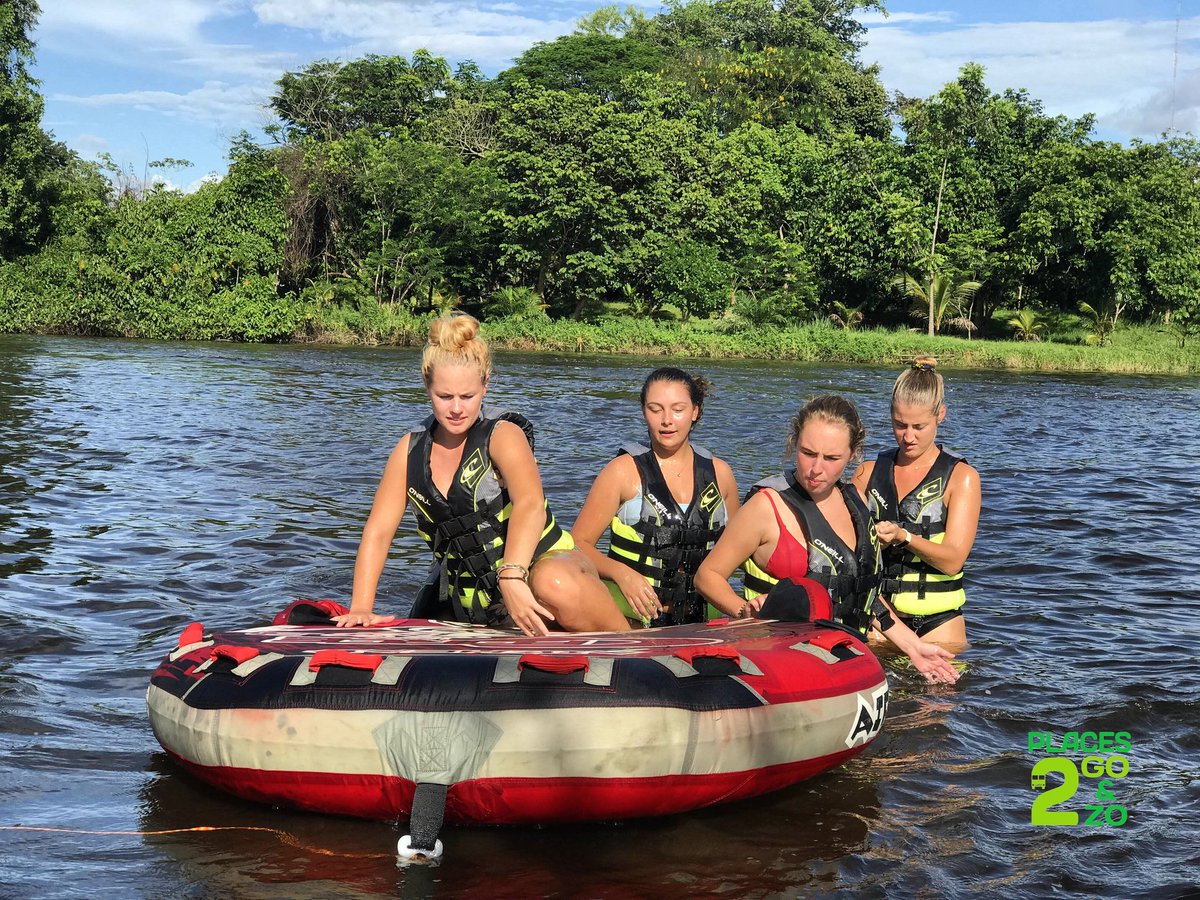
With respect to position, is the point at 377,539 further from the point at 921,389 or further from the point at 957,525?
the point at 957,525

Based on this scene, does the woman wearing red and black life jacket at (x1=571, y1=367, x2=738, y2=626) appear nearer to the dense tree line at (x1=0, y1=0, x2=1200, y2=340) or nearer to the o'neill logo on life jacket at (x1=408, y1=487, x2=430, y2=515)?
the o'neill logo on life jacket at (x1=408, y1=487, x2=430, y2=515)

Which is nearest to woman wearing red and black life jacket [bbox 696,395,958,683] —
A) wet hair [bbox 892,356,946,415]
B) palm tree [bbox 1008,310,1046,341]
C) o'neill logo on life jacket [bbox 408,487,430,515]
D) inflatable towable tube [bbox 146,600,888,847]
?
wet hair [bbox 892,356,946,415]

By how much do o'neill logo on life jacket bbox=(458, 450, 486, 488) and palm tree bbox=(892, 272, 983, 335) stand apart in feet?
106

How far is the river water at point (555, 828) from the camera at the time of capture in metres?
3.51

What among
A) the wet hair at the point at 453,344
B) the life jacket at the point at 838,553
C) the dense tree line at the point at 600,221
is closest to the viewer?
the wet hair at the point at 453,344

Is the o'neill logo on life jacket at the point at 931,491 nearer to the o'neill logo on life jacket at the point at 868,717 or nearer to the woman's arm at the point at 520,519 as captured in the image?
the o'neill logo on life jacket at the point at 868,717

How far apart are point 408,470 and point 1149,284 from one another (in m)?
34.5

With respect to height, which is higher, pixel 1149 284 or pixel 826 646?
pixel 1149 284

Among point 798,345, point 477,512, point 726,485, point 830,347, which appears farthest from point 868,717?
point 798,345

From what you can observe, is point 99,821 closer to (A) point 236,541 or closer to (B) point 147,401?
(A) point 236,541

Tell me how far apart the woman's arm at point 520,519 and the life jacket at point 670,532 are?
2.70ft

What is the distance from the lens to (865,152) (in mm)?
38406

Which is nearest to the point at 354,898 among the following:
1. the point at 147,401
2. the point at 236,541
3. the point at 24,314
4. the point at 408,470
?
the point at 408,470

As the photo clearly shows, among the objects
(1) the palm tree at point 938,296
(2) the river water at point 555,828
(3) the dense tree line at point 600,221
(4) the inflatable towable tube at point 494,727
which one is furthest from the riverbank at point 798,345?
(4) the inflatable towable tube at point 494,727
